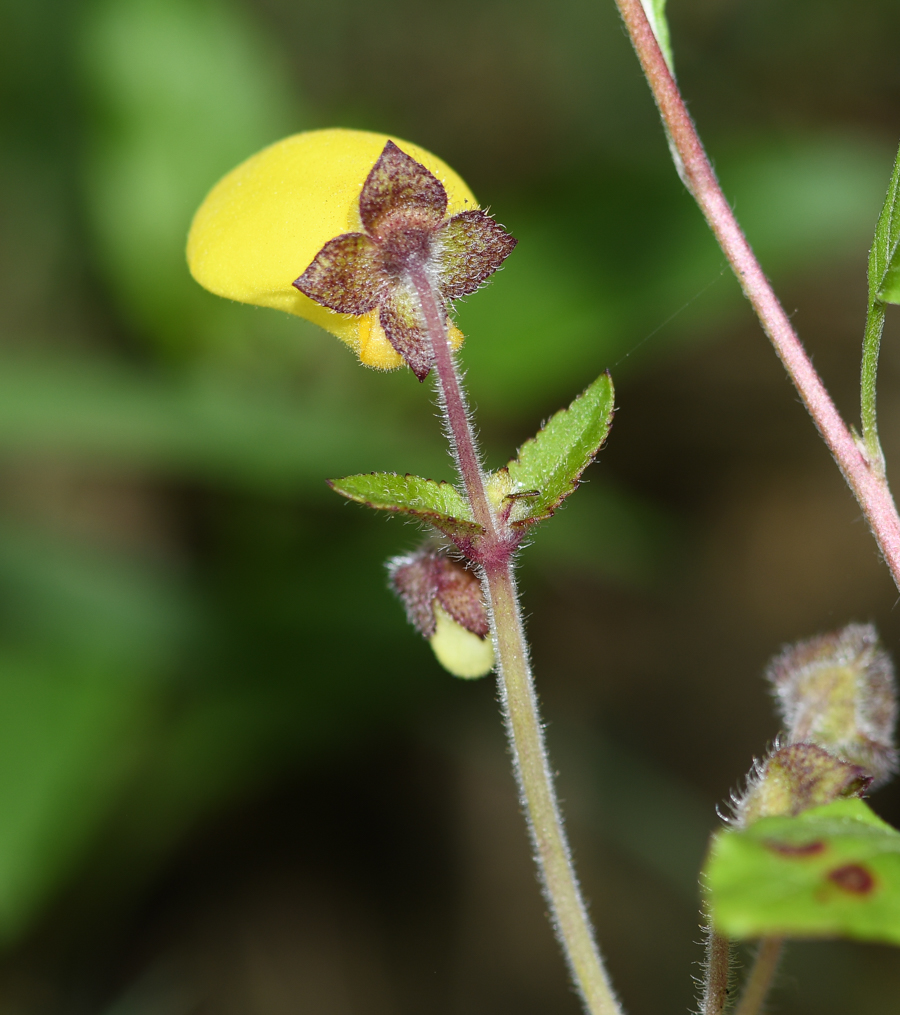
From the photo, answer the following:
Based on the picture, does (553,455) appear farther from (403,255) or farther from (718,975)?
(718,975)

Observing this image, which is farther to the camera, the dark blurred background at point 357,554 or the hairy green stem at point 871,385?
the dark blurred background at point 357,554

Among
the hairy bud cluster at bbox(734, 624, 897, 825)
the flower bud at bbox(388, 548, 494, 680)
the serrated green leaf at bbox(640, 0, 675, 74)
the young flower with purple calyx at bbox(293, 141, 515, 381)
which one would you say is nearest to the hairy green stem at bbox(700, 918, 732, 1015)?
the hairy bud cluster at bbox(734, 624, 897, 825)

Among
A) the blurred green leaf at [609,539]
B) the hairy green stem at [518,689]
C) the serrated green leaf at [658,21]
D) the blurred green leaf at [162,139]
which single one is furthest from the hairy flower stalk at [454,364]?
the blurred green leaf at [162,139]

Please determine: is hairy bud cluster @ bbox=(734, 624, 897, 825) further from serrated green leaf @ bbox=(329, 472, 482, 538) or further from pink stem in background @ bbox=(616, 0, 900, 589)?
serrated green leaf @ bbox=(329, 472, 482, 538)

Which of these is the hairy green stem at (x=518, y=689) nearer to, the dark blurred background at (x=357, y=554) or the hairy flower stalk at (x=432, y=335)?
the hairy flower stalk at (x=432, y=335)

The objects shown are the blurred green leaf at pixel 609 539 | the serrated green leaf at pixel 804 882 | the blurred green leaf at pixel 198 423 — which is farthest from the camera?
the blurred green leaf at pixel 609 539

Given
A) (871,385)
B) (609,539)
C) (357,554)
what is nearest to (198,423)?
(357,554)
